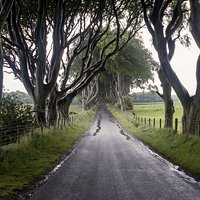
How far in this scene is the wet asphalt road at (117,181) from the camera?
10.4m

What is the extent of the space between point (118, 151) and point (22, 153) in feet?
18.6

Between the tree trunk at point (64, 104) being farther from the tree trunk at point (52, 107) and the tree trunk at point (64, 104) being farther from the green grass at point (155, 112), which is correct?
the green grass at point (155, 112)

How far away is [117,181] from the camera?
40.4 ft

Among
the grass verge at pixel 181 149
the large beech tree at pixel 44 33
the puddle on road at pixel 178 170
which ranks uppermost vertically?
the large beech tree at pixel 44 33

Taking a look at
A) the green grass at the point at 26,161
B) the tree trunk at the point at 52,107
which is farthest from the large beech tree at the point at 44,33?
the green grass at the point at 26,161

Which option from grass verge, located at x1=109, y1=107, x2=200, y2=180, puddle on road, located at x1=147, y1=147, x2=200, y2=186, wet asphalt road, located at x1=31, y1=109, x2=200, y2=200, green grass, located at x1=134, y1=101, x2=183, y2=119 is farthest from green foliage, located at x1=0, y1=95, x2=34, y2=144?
green grass, located at x1=134, y1=101, x2=183, y2=119

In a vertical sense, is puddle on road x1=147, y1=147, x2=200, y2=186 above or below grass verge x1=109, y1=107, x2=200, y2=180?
below

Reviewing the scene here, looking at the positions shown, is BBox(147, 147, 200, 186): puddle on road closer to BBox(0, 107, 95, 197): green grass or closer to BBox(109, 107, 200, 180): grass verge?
BBox(109, 107, 200, 180): grass verge

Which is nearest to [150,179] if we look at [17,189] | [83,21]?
[17,189]

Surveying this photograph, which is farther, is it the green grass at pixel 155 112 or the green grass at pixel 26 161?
the green grass at pixel 155 112

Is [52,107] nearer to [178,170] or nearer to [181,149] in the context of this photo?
[181,149]

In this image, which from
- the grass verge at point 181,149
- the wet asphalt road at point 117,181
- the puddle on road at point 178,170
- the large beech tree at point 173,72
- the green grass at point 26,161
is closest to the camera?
the wet asphalt road at point 117,181

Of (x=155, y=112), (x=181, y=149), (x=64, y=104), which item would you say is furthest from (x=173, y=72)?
(x=155, y=112)

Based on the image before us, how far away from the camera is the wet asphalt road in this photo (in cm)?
1041
